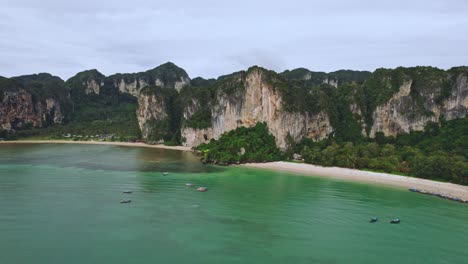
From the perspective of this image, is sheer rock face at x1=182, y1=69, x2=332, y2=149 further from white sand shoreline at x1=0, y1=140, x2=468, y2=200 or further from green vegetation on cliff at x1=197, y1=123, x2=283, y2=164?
white sand shoreline at x1=0, y1=140, x2=468, y2=200

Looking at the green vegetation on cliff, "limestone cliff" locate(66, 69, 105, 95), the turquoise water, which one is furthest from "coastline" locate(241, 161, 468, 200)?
"limestone cliff" locate(66, 69, 105, 95)

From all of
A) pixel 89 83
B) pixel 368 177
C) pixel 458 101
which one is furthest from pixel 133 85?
pixel 368 177

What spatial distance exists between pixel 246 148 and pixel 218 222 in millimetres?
38257

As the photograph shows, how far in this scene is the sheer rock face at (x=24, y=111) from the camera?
12181cm

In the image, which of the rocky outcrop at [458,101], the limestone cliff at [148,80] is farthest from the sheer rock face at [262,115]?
the limestone cliff at [148,80]

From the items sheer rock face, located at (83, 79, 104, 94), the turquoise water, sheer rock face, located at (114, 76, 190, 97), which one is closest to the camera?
the turquoise water

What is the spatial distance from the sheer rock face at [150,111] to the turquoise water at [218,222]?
68.2 meters

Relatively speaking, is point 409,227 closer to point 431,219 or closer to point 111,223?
point 431,219

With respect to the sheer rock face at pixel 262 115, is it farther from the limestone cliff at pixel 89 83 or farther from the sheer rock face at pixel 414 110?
the limestone cliff at pixel 89 83

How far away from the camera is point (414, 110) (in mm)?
73875

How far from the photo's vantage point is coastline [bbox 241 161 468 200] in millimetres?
41312

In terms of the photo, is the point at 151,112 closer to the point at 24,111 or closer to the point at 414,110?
the point at 24,111

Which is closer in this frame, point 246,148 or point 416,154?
point 416,154

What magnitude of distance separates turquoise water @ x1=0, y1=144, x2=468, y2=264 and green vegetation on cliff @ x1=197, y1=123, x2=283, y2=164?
17.0 meters
